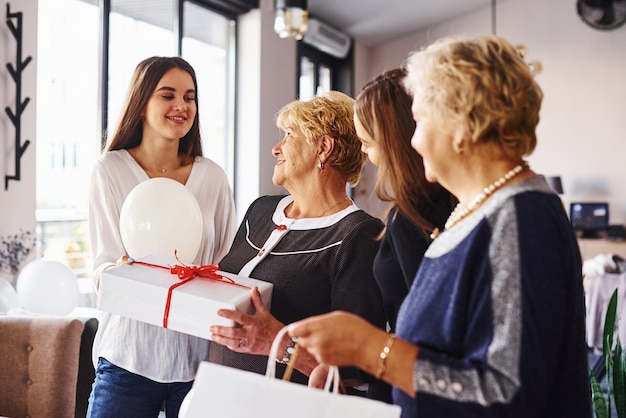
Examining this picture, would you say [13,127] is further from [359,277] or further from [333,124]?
[359,277]

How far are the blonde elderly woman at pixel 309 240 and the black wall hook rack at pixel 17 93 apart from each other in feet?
6.69

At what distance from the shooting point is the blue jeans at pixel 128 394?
5.28 ft

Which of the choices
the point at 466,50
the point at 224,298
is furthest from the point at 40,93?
the point at 466,50

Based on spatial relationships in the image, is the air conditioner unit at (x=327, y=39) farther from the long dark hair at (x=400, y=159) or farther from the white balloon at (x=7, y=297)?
the long dark hair at (x=400, y=159)

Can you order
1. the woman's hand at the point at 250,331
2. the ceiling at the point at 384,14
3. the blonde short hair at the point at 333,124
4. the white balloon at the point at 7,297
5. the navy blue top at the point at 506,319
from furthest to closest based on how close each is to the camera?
1. the ceiling at the point at 384,14
2. the white balloon at the point at 7,297
3. the blonde short hair at the point at 333,124
4. the woman's hand at the point at 250,331
5. the navy blue top at the point at 506,319

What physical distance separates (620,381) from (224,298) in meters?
1.26

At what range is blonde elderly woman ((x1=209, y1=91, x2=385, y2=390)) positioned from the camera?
1421 millimetres

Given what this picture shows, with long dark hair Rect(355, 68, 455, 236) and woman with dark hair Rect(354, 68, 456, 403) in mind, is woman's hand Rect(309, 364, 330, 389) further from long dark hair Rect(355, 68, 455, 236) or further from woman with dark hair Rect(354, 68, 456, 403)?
long dark hair Rect(355, 68, 455, 236)

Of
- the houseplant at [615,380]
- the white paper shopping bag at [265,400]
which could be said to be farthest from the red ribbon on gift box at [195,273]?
the houseplant at [615,380]

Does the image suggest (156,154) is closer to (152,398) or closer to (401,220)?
(152,398)

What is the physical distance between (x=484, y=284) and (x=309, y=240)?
2.41 ft

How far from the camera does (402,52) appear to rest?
820 centimetres

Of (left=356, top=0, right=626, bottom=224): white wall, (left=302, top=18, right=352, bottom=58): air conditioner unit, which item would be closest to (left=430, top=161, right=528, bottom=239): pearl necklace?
(left=302, top=18, right=352, bottom=58): air conditioner unit

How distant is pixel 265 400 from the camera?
0.89m
